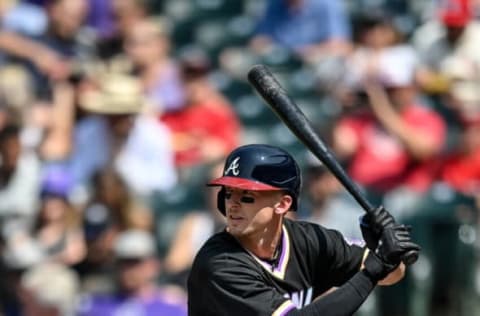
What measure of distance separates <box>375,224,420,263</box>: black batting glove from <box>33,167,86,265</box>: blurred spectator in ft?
11.9

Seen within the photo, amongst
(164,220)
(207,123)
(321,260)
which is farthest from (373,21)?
(321,260)

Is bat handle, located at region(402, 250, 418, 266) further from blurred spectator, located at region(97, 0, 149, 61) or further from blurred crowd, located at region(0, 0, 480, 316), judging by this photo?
blurred spectator, located at region(97, 0, 149, 61)

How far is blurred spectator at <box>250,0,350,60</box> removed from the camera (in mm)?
9898

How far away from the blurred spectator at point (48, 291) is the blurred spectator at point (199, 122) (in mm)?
1457

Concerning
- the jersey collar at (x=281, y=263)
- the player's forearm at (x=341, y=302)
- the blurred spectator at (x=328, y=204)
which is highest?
the jersey collar at (x=281, y=263)

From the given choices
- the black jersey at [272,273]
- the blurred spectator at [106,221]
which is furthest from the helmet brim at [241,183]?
the blurred spectator at [106,221]

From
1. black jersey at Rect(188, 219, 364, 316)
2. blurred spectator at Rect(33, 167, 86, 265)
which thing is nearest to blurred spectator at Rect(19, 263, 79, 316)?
blurred spectator at Rect(33, 167, 86, 265)

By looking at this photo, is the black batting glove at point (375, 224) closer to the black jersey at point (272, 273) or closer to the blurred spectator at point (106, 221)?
the black jersey at point (272, 273)

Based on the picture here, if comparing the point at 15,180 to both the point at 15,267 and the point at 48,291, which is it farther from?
the point at 48,291

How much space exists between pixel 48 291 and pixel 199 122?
202cm

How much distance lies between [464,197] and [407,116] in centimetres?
86

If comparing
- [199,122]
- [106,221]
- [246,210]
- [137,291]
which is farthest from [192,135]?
[246,210]

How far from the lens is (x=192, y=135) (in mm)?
9352

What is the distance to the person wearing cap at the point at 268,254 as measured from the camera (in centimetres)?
518
